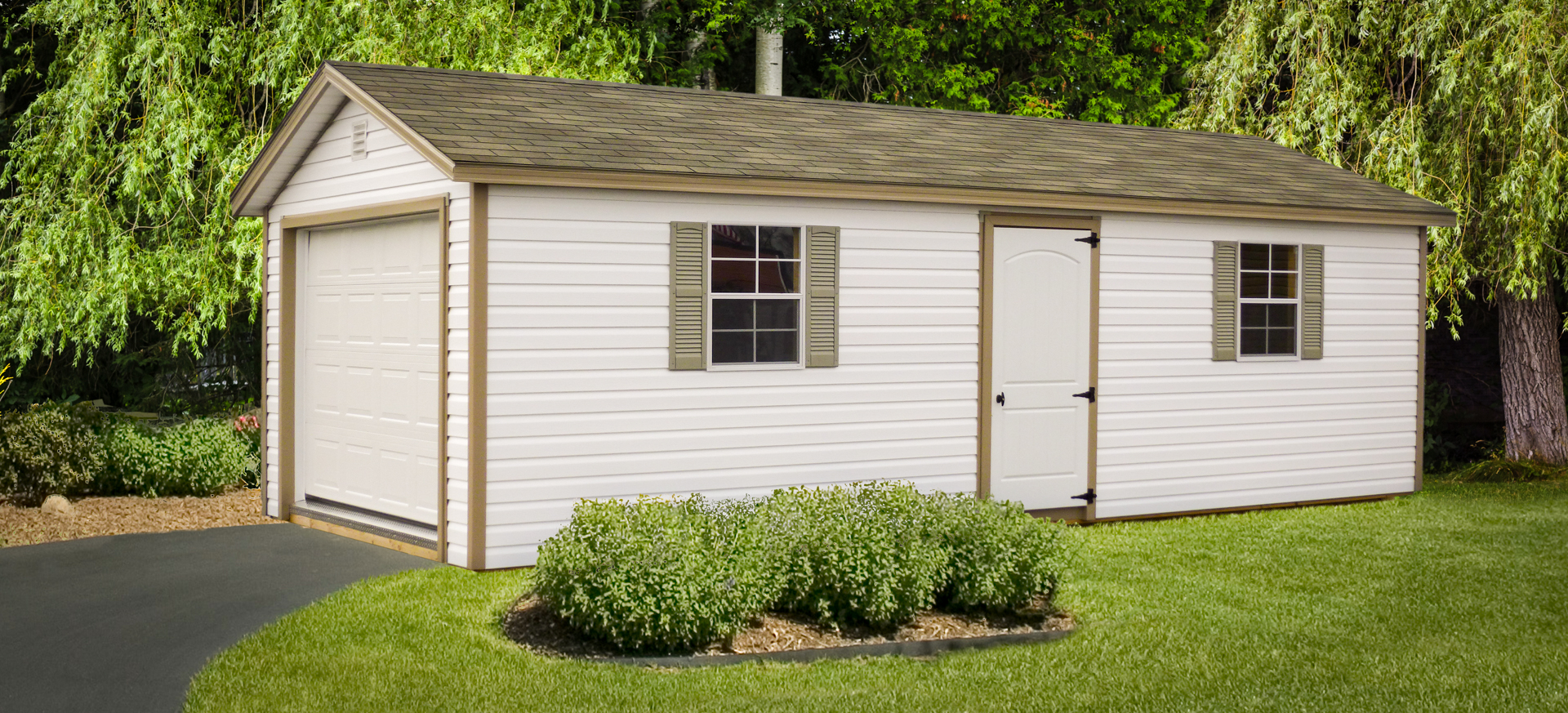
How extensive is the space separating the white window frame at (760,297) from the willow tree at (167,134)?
543cm

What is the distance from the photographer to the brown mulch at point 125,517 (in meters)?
9.78

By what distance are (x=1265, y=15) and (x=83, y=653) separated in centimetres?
1312

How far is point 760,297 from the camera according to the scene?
372 inches

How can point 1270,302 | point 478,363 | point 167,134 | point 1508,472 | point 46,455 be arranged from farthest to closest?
point 1508,472, point 167,134, point 1270,302, point 46,455, point 478,363

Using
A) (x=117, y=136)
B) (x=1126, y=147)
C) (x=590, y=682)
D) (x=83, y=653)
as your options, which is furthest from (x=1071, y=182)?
(x=117, y=136)

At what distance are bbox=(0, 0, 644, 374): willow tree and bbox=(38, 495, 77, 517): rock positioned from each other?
3.31 metres

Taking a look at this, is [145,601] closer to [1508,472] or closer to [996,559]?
[996,559]

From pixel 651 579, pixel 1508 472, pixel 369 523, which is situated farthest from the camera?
pixel 1508 472

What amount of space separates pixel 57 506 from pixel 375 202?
3.45 m

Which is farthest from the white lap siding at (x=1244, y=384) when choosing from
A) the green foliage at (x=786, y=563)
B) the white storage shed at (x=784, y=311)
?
the green foliage at (x=786, y=563)

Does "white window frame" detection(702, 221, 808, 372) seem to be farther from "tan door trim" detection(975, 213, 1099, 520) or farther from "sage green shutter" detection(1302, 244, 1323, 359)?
"sage green shutter" detection(1302, 244, 1323, 359)

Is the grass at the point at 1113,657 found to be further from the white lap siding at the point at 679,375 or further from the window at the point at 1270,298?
the window at the point at 1270,298

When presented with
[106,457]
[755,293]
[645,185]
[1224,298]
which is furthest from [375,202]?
[1224,298]

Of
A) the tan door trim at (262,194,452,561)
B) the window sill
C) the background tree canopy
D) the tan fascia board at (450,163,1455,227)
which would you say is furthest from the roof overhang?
the background tree canopy
